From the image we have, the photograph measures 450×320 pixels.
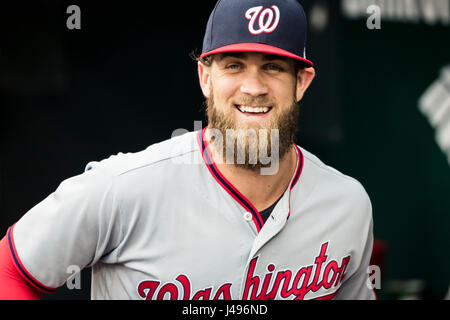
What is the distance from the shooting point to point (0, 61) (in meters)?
3.72

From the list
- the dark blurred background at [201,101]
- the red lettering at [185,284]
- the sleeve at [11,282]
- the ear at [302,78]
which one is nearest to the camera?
the sleeve at [11,282]

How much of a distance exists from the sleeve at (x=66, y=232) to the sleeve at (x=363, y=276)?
0.97m

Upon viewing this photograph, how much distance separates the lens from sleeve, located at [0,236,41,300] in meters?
1.97

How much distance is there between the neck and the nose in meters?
0.29

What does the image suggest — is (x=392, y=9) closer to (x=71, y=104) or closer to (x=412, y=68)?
(x=412, y=68)

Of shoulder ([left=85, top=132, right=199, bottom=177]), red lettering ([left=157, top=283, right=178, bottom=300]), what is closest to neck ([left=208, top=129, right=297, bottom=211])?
shoulder ([left=85, top=132, right=199, bottom=177])

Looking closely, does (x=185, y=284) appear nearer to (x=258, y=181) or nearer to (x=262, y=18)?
(x=258, y=181)

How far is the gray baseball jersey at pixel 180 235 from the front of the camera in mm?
2023

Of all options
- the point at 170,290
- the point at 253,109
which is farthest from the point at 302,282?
the point at 253,109

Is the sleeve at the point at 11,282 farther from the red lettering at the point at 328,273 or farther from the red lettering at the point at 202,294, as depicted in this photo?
the red lettering at the point at 328,273

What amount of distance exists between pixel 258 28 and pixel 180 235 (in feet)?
2.55

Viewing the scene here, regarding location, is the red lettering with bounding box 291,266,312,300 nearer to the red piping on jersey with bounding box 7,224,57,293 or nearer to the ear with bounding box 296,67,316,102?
the ear with bounding box 296,67,316,102

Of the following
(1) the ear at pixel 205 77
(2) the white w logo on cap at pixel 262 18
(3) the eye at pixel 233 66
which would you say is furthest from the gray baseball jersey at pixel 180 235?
(2) the white w logo on cap at pixel 262 18

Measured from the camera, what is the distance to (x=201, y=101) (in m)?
4.18
